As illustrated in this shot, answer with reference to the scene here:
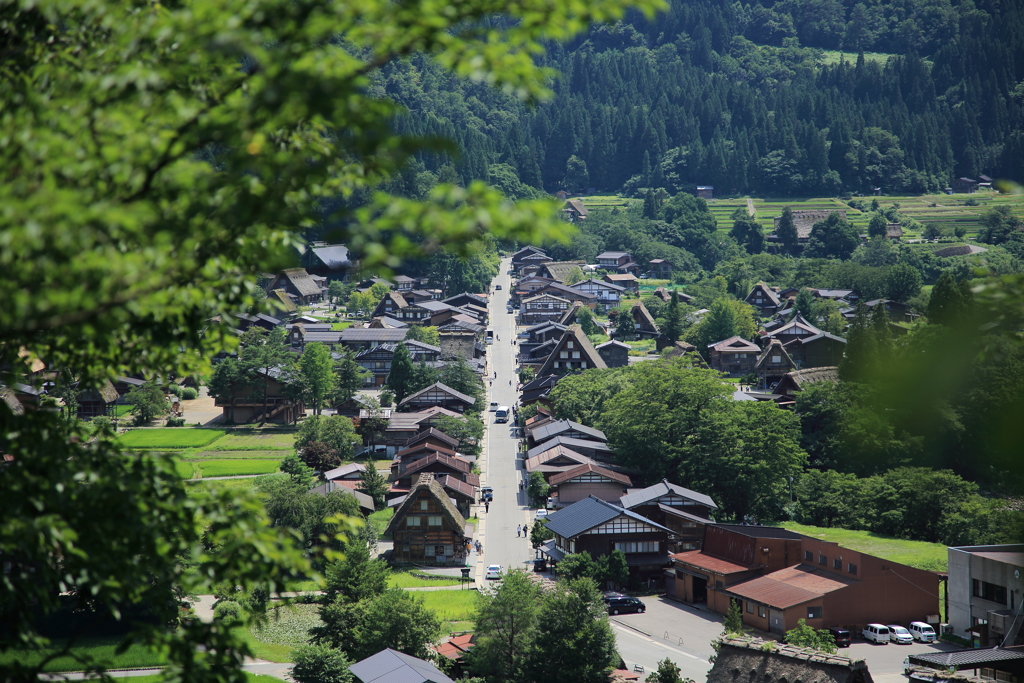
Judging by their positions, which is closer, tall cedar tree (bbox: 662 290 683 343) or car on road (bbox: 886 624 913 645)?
car on road (bbox: 886 624 913 645)

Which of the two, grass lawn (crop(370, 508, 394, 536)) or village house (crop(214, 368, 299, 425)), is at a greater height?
village house (crop(214, 368, 299, 425))

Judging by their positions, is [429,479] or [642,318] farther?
[642,318]

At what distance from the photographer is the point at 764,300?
210ft

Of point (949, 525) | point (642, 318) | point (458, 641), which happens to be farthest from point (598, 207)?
point (458, 641)

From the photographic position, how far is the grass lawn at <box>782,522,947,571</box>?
24.8 metres

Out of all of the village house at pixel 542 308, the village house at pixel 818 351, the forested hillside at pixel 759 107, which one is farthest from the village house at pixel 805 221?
the village house at pixel 818 351

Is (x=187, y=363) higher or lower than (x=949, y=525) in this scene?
higher

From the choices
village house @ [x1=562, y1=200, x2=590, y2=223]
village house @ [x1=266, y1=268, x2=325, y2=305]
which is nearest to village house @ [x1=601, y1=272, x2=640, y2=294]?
village house @ [x1=562, y1=200, x2=590, y2=223]

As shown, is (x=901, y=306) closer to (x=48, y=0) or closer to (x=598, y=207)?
(x=598, y=207)

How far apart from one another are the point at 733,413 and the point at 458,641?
52.0ft

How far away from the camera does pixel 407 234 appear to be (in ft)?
11.4

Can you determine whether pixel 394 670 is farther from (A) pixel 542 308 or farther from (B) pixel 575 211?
(B) pixel 575 211

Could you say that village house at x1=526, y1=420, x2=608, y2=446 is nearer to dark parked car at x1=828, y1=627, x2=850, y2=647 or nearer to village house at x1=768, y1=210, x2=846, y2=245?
dark parked car at x1=828, y1=627, x2=850, y2=647

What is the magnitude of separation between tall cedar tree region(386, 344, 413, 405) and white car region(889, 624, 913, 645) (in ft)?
87.4
